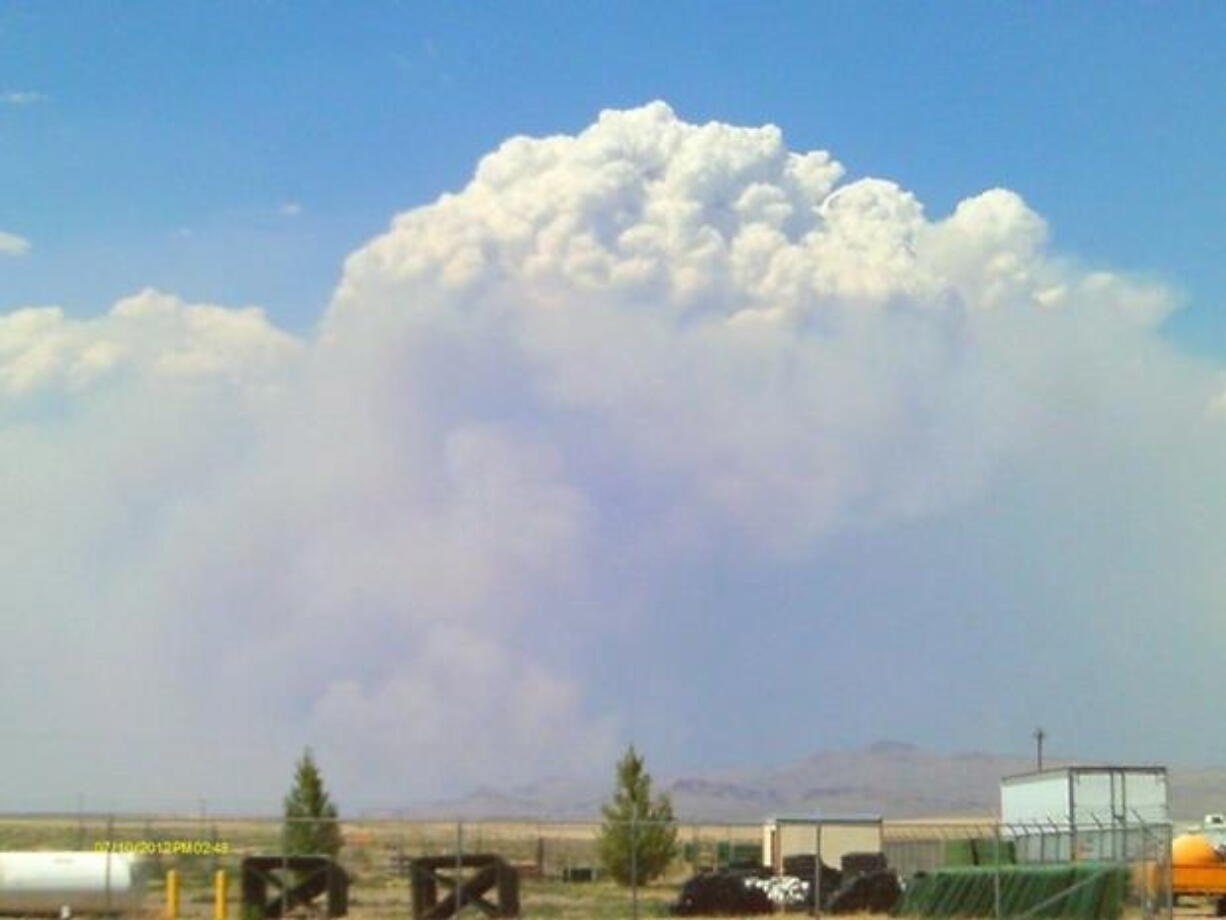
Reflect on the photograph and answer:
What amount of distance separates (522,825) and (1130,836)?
401ft

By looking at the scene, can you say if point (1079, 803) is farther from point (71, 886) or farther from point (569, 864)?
point (71, 886)

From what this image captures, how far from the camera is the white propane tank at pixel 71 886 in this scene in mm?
50562

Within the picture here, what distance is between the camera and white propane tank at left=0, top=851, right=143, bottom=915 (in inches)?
1991

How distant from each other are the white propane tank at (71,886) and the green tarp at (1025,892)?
18.2 metres

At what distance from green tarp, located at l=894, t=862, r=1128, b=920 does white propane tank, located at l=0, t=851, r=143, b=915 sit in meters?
18.2

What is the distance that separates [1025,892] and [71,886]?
70.1 feet

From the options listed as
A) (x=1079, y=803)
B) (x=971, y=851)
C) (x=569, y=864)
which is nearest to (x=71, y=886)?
(x=971, y=851)

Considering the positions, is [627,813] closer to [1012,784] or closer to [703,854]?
[1012,784]

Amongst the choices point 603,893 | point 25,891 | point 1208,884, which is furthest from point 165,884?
point 1208,884

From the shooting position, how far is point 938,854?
78375 mm

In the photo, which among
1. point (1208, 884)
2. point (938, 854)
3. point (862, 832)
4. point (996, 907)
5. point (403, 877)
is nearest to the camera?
point (996, 907)
